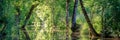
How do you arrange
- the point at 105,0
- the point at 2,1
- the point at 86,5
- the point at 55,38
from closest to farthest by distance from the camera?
1. the point at 2,1
2. the point at 55,38
3. the point at 105,0
4. the point at 86,5

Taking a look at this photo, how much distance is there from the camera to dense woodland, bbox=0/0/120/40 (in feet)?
31.0

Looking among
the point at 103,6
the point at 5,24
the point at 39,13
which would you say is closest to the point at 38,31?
the point at 39,13

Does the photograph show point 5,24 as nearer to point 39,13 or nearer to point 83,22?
point 39,13

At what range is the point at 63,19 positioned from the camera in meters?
10.0

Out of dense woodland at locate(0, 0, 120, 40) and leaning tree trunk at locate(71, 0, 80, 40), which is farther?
leaning tree trunk at locate(71, 0, 80, 40)

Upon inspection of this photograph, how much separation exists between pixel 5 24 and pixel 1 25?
113mm

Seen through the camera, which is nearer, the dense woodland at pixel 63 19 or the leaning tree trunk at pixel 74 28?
the dense woodland at pixel 63 19

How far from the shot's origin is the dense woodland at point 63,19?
944 centimetres

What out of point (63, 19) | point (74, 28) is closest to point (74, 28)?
point (74, 28)

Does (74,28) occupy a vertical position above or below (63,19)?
below

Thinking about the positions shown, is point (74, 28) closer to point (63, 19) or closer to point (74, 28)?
point (74, 28)

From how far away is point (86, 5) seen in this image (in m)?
10.9

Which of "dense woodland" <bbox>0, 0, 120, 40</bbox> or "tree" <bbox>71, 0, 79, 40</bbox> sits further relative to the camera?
"tree" <bbox>71, 0, 79, 40</bbox>

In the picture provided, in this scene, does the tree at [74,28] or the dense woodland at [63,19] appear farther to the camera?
the tree at [74,28]
